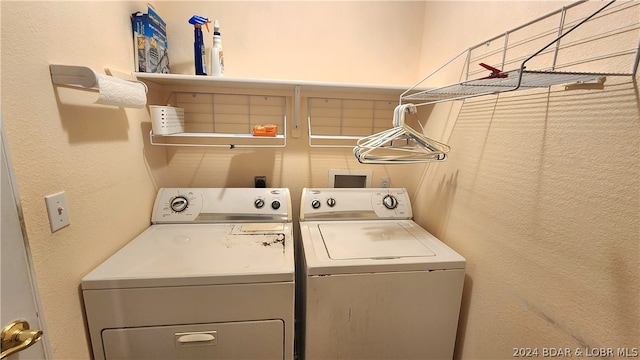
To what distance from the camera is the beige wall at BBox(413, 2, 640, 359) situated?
26.2 inches

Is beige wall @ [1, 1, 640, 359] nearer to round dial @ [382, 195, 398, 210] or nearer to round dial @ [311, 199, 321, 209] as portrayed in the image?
round dial @ [382, 195, 398, 210]

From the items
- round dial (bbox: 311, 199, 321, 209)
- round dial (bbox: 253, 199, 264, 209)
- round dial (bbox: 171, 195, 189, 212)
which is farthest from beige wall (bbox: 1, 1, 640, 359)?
round dial (bbox: 311, 199, 321, 209)

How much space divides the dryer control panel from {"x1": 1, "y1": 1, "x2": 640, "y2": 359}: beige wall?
15 centimetres

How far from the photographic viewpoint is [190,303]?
0.99 meters

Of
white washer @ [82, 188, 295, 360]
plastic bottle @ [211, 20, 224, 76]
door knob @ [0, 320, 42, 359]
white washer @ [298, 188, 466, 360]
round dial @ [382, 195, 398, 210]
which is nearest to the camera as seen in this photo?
door knob @ [0, 320, 42, 359]

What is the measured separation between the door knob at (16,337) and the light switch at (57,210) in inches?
11.0

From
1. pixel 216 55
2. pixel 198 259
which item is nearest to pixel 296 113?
pixel 216 55

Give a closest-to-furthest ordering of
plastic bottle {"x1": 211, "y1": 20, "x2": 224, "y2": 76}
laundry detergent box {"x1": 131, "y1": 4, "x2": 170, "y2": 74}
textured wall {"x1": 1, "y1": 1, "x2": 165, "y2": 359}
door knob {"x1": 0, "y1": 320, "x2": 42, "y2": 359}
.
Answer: door knob {"x1": 0, "y1": 320, "x2": 42, "y2": 359} < textured wall {"x1": 1, "y1": 1, "x2": 165, "y2": 359} < laundry detergent box {"x1": 131, "y1": 4, "x2": 170, "y2": 74} < plastic bottle {"x1": 211, "y1": 20, "x2": 224, "y2": 76}

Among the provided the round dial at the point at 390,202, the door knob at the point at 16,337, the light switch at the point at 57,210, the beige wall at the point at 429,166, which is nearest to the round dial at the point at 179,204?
the beige wall at the point at 429,166

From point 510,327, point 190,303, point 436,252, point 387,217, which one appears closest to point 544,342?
point 510,327

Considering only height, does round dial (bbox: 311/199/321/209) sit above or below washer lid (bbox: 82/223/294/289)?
above

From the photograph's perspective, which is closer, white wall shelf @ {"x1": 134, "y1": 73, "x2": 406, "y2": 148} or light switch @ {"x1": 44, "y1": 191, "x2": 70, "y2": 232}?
light switch @ {"x1": 44, "y1": 191, "x2": 70, "y2": 232}

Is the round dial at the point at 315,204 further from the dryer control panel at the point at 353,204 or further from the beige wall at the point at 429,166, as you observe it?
the beige wall at the point at 429,166

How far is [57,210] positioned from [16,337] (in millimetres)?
357
